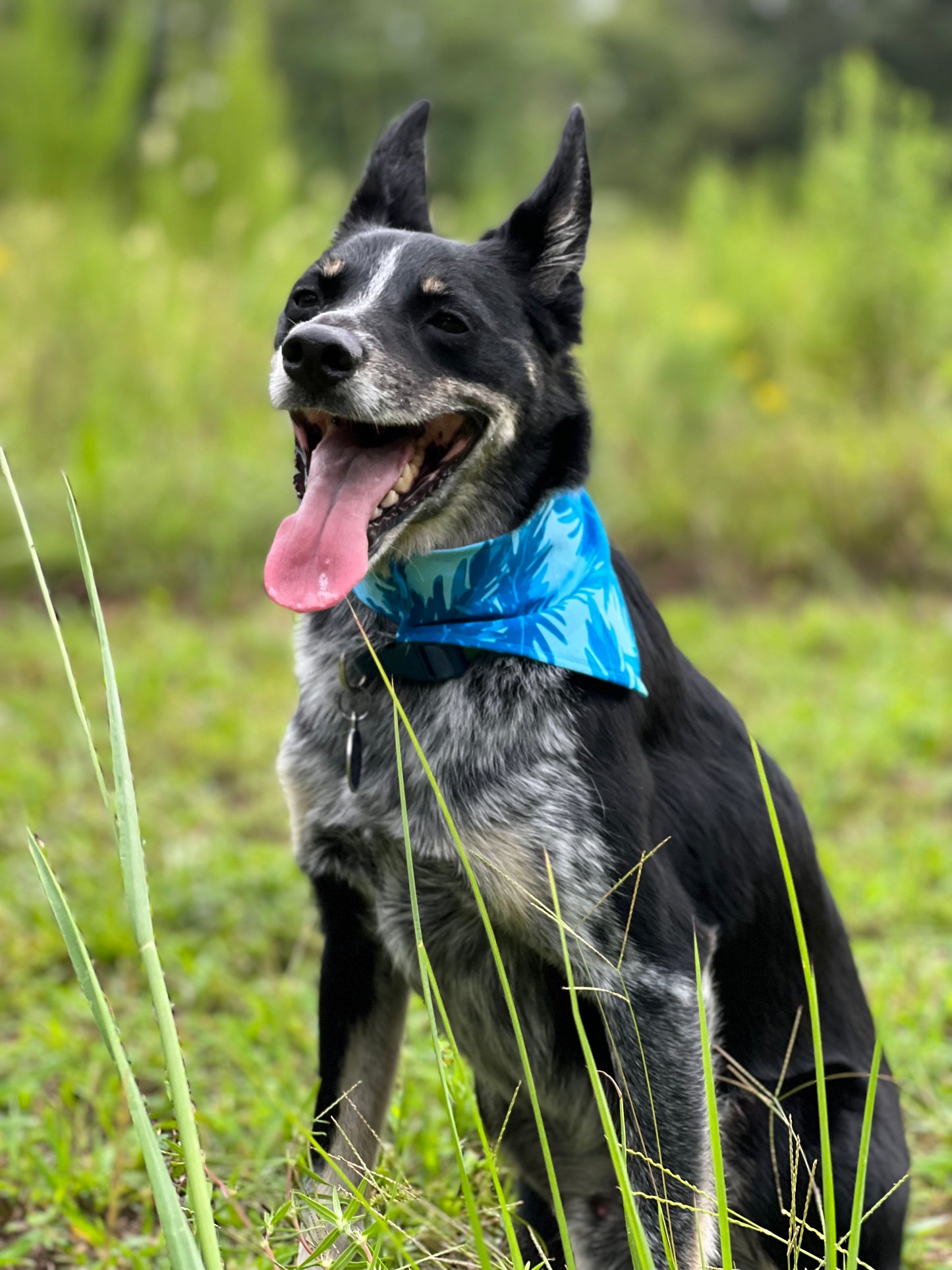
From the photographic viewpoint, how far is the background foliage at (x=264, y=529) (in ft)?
9.26

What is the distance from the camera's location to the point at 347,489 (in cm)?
195

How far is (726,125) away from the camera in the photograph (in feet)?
98.8

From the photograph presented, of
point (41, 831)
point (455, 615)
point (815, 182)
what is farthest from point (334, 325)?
point (815, 182)

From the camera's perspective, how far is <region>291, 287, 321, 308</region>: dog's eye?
2.13 metres

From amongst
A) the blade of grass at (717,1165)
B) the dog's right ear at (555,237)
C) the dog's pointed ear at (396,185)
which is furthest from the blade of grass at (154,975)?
the dog's pointed ear at (396,185)

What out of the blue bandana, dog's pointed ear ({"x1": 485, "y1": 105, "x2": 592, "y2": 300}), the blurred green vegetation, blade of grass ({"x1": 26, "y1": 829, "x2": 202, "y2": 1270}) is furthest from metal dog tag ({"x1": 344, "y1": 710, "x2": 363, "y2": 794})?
the blurred green vegetation

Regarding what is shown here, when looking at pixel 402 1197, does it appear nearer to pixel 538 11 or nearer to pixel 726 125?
pixel 538 11

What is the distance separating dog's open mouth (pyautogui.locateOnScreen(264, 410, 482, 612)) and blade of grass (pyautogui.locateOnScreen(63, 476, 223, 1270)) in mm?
617

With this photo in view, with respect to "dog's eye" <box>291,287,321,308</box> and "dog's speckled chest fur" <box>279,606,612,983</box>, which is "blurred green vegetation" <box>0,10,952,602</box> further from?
"dog's speckled chest fur" <box>279,606,612,983</box>

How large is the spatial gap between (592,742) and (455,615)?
32 cm

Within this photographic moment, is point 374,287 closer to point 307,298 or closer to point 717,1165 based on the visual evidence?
point 307,298

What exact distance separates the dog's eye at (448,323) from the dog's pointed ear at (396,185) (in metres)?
0.36

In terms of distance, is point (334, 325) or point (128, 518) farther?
point (128, 518)

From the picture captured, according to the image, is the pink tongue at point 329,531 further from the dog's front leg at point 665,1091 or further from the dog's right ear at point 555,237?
the dog's front leg at point 665,1091
